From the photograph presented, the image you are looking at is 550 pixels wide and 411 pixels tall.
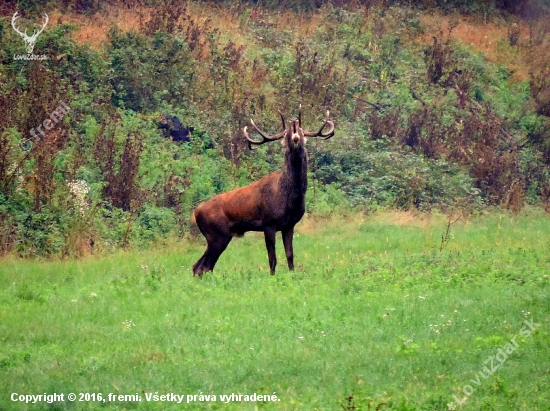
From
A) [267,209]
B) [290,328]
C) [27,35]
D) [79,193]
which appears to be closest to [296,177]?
[267,209]

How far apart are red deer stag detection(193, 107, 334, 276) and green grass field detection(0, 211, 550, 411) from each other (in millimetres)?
597

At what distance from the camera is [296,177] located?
15664mm

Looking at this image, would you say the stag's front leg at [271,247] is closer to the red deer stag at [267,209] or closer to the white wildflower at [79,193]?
the red deer stag at [267,209]

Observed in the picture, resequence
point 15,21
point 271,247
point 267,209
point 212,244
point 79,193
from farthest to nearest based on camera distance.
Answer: point 15,21
point 79,193
point 212,244
point 267,209
point 271,247

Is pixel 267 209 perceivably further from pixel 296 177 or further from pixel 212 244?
pixel 212 244

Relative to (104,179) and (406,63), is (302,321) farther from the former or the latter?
(406,63)

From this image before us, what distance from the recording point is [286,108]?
26.2 metres

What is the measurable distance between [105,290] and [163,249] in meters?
4.29

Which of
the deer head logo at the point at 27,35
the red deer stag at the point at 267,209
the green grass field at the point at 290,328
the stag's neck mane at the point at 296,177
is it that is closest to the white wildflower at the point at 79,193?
the green grass field at the point at 290,328

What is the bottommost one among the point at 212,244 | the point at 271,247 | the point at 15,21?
the point at 212,244

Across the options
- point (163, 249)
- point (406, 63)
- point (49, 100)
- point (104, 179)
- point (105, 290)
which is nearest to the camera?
point (105, 290)

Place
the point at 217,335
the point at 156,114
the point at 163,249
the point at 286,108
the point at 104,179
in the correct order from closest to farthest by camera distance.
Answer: the point at 217,335
the point at 163,249
the point at 104,179
the point at 156,114
the point at 286,108

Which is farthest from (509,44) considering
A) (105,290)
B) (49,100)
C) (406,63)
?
(105,290)

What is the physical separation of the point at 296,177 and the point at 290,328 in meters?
4.61
